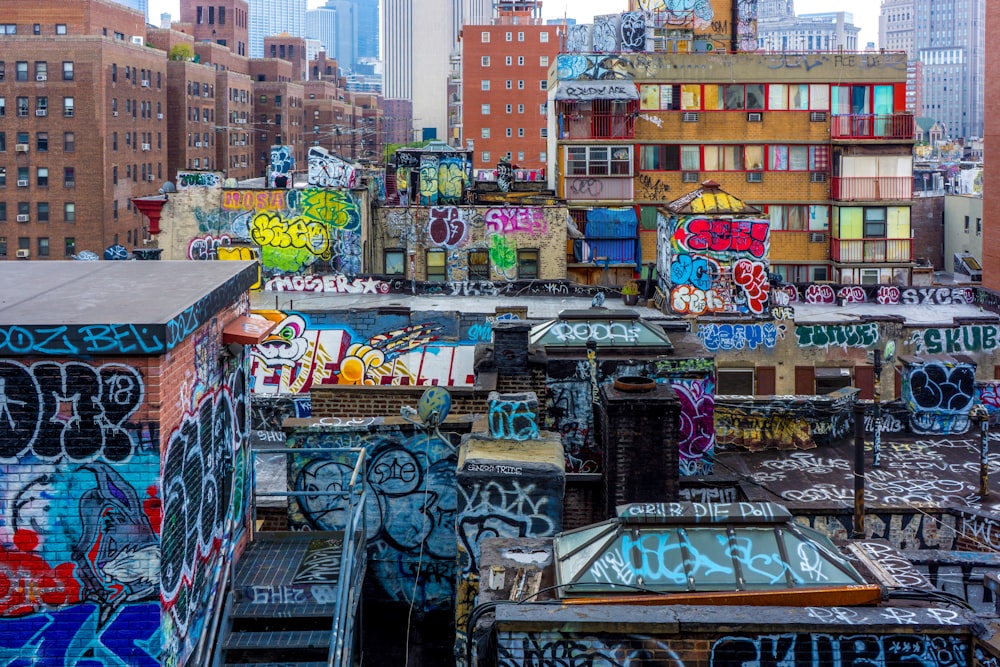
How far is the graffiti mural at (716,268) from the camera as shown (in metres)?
34.9

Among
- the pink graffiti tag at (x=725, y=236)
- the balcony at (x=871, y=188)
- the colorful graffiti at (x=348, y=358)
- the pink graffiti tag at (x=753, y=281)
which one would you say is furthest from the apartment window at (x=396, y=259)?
the balcony at (x=871, y=188)

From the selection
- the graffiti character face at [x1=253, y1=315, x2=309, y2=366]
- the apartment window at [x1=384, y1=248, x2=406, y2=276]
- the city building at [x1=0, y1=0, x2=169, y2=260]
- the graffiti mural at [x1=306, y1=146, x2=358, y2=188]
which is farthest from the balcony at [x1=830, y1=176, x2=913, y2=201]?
the city building at [x1=0, y1=0, x2=169, y2=260]

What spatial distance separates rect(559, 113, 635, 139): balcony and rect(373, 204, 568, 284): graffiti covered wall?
13.5m

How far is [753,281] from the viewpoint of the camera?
3516cm

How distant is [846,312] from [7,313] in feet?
100

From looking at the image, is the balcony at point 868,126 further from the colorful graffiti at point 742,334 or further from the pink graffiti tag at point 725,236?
the colorful graffiti at point 742,334

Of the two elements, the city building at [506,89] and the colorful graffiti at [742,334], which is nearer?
the colorful graffiti at [742,334]

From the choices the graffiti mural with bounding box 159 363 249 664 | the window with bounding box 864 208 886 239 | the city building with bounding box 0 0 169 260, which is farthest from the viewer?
the city building with bounding box 0 0 169 260

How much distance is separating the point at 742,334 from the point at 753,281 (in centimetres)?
353

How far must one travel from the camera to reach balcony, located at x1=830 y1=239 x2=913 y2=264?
60.1m

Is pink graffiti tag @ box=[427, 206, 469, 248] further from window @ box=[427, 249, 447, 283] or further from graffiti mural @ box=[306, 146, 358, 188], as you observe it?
graffiti mural @ box=[306, 146, 358, 188]

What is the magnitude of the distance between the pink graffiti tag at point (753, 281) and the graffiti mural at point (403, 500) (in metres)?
20.6

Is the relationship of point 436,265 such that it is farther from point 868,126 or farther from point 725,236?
point 868,126

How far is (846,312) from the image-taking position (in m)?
36.4
